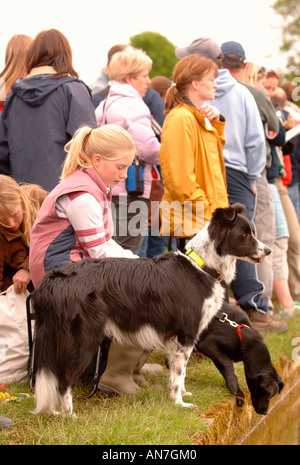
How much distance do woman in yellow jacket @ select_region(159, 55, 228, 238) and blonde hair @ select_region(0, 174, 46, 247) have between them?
3.56 feet

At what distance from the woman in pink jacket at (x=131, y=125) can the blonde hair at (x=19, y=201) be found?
4.05ft

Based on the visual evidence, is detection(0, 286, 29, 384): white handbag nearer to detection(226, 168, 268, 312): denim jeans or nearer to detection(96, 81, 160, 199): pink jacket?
detection(96, 81, 160, 199): pink jacket

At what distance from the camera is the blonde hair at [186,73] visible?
482 centimetres

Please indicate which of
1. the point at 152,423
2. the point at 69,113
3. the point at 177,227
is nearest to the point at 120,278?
the point at 152,423

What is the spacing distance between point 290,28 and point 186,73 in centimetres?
4485

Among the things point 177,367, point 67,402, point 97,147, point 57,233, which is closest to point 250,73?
point 97,147

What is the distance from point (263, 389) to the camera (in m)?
4.01

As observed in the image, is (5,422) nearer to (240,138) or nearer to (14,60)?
(14,60)

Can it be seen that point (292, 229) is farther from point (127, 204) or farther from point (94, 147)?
point (94, 147)

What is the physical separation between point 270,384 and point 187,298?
907 mm

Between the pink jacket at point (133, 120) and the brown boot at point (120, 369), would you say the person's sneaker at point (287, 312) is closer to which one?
the pink jacket at point (133, 120)

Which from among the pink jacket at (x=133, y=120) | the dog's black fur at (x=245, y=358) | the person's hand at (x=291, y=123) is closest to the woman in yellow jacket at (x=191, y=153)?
A: the pink jacket at (x=133, y=120)

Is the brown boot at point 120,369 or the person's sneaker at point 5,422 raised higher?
the person's sneaker at point 5,422
